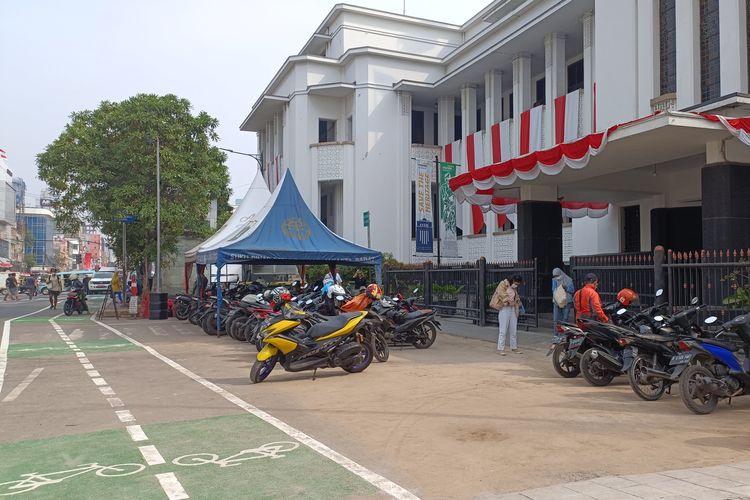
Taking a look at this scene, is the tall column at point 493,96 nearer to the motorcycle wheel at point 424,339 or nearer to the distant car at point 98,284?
the motorcycle wheel at point 424,339

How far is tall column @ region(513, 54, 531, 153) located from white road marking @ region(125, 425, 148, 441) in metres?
22.6

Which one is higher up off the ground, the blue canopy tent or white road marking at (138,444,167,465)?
the blue canopy tent

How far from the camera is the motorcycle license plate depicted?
737cm

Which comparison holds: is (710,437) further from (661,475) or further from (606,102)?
(606,102)

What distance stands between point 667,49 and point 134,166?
65.1 feet

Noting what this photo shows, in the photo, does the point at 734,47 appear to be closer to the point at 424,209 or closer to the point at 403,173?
the point at 424,209

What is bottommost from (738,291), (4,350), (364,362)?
(4,350)

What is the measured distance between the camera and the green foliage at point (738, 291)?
1076cm

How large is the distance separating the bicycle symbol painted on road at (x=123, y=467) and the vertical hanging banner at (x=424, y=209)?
21048mm

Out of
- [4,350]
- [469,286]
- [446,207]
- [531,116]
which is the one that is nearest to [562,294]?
[469,286]

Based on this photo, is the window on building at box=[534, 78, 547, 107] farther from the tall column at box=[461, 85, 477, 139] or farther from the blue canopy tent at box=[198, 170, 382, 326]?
the blue canopy tent at box=[198, 170, 382, 326]

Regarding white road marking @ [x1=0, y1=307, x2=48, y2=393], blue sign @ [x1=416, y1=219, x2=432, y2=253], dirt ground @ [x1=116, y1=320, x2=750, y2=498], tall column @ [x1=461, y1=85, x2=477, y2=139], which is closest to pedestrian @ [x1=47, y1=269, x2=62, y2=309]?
white road marking @ [x1=0, y1=307, x2=48, y2=393]

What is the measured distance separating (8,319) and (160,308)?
5.62 metres

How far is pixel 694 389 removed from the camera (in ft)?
23.4
